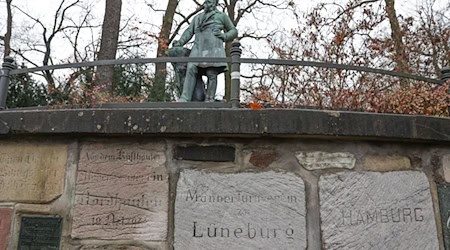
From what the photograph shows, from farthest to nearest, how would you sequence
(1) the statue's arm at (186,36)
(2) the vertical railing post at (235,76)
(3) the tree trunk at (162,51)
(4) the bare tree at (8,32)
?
1. (4) the bare tree at (8,32)
2. (3) the tree trunk at (162,51)
3. (1) the statue's arm at (186,36)
4. (2) the vertical railing post at (235,76)

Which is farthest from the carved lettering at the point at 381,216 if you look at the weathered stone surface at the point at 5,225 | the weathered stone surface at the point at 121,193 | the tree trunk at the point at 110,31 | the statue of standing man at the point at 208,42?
the tree trunk at the point at 110,31

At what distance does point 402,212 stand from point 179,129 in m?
1.36

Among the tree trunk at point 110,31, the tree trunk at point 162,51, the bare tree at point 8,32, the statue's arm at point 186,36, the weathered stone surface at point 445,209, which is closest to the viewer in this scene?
the weathered stone surface at point 445,209

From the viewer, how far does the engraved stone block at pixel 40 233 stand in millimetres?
2297

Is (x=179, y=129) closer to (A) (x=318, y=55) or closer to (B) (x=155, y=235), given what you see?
(B) (x=155, y=235)

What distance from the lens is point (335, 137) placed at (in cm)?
239

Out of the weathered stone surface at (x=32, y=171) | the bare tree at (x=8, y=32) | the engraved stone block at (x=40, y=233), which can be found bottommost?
the engraved stone block at (x=40, y=233)

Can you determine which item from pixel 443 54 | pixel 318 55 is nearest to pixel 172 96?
pixel 318 55

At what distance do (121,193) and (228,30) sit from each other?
319cm

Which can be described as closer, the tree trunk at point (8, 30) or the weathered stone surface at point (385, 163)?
the weathered stone surface at point (385, 163)

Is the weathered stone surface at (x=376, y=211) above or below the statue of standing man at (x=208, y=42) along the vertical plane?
below

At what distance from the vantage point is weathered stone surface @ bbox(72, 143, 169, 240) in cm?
228

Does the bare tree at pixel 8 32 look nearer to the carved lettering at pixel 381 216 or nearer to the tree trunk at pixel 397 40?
the tree trunk at pixel 397 40

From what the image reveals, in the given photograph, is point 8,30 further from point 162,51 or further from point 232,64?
point 232,64
